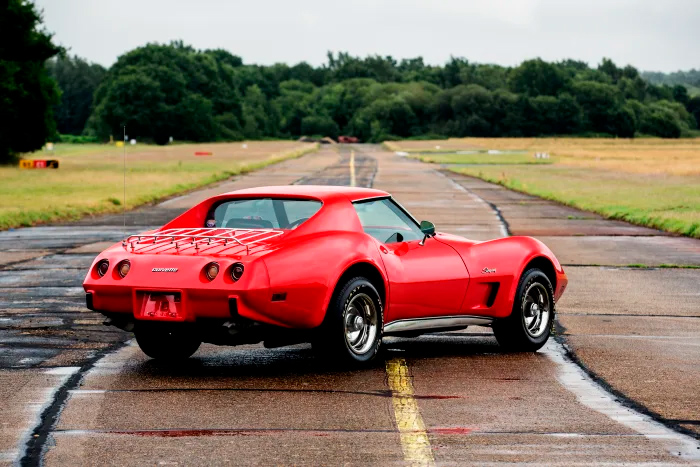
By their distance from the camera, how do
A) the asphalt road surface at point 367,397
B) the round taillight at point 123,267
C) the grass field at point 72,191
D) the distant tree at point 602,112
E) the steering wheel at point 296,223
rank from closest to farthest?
1. the asphalt road surface at point 367,397
2. the round taillight at point 123,267
3. the steering wheel at point 296,223
4. the grass field at point 72,191
5. the distant tree at point 602,112

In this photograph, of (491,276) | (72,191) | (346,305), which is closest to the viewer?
(346,305)

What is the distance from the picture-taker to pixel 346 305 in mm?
8586

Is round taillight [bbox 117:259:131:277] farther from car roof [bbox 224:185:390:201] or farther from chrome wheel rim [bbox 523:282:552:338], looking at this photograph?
chrome wheel rim [bbox 523:282:552:338]

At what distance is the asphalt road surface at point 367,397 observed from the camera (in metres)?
6.20

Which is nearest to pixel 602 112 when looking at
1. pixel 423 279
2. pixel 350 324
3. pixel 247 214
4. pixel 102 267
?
pixel 423 279

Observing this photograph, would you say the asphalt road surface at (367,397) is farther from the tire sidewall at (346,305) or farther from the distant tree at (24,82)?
the distant tree at (24,82)

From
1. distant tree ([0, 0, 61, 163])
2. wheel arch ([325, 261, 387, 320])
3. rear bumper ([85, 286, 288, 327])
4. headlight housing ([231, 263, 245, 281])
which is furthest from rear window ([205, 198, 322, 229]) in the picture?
distant tree ([0, 0, 61, 163])

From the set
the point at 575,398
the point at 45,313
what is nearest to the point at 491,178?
the point at 45,313

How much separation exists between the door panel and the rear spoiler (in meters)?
0.97

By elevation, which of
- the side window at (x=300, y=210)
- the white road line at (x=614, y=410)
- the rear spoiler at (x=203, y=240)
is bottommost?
the white road line at (x=614, y=410)

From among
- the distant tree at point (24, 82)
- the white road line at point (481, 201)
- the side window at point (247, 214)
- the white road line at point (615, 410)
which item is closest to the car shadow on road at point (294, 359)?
the white road line at point (615, 410)

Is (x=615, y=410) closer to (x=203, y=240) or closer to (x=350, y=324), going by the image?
(x=350, y=324)

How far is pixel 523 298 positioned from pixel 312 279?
234cm

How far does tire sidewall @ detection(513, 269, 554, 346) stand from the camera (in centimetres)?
998
